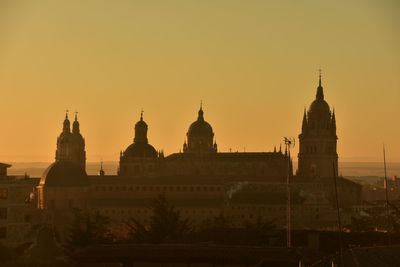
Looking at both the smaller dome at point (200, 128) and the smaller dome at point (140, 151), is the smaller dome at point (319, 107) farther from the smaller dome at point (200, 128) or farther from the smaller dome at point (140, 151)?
the smaller dome at point (140, 151)

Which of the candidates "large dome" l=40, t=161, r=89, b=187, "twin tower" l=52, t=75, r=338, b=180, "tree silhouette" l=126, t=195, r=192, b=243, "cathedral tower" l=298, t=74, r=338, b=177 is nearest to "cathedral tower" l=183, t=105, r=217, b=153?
"twin tower" l=52, t=75, r=338, b=180

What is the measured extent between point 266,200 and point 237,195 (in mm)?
3161

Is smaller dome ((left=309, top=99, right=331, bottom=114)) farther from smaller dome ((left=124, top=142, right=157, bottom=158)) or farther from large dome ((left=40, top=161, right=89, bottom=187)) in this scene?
large dome ((left=40, top=161, right=89, bottom=187))

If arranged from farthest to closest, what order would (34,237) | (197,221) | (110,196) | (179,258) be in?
(110,196) < (197,221) < (34,237) < (179,258)

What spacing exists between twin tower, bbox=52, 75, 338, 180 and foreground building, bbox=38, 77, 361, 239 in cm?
11

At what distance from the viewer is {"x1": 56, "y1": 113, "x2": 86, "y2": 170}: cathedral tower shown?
161 meters

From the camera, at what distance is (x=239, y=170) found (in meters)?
151

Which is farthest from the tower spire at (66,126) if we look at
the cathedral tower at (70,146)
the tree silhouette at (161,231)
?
the tree silhouette at (161,231)

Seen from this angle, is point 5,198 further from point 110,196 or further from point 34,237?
point 110,196

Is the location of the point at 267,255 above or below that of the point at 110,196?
below

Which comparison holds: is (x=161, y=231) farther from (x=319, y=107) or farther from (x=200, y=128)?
(x=200, y=128)

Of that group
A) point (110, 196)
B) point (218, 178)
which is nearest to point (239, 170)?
point (218, 178)

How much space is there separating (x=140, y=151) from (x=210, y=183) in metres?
12.9

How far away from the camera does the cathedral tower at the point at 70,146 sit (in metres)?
161
